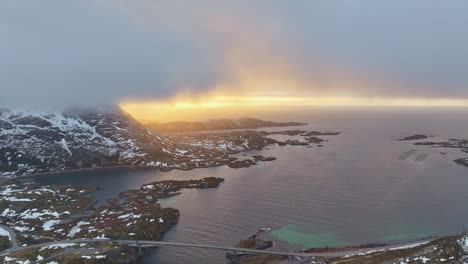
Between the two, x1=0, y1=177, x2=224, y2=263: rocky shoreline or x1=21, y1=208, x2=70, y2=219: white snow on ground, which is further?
x1=21, y1=208, x2=70, y2=219: white snow on ground

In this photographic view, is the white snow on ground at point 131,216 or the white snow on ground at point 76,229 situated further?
the white snow on ground at point 131,216

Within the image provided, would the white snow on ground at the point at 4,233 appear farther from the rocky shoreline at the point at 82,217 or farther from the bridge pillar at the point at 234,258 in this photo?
the bridge pillar at the point at 234,258

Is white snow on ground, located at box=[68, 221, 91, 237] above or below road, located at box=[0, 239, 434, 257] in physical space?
below

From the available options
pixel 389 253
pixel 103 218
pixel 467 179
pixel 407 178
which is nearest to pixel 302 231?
Result: pixel 389 253

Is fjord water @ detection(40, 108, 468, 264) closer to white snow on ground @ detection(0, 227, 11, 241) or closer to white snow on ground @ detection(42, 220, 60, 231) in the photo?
white snow on ground @ detection(42, 220, 60, 231)

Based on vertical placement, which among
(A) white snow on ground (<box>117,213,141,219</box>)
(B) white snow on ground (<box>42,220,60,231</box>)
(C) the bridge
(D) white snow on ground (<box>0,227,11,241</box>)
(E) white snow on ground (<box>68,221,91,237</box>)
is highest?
(C) the bridge

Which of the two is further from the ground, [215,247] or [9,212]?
[215,247]

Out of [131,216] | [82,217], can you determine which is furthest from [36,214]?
[131,216]

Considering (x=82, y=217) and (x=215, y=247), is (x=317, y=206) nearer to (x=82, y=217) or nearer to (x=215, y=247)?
(x=215, y=247)

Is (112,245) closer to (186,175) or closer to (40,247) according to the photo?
(40,247)

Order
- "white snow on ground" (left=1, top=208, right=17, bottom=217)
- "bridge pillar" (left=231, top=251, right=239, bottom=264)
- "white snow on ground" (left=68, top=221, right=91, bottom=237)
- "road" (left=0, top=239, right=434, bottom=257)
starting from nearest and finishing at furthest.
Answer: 1. "road" (left=0, top=239, right=434, bottom=257)
2. "bridge pillar" (left=231, top=251, right=239, bottom=264)
3. "white snow on ground" (left=68, top=221, right=91, bottom=237)
4. "white snow on ground" (left=1, top=208, right=17, bottom=217)

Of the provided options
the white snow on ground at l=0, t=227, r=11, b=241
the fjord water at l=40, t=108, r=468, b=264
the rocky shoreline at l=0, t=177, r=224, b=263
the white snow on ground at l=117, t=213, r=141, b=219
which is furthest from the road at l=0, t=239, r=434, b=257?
the white snow on ground at l=117, t=213, r=141, b=219

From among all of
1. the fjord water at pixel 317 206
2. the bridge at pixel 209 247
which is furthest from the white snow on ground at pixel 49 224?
the fjord water at pixel 317 206
